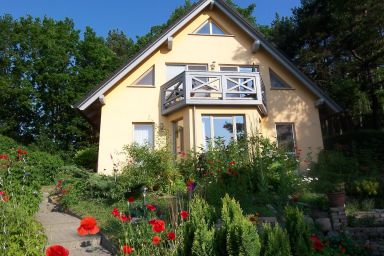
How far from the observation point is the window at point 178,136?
13.9 m

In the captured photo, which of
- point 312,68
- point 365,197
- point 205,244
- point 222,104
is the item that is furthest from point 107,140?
point 312,68

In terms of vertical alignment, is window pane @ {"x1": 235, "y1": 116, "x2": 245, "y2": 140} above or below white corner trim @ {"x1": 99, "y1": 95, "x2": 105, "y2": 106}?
below

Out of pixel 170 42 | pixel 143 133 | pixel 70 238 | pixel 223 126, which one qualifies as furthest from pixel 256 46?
pixel 70 238

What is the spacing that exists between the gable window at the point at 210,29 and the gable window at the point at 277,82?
118 inches

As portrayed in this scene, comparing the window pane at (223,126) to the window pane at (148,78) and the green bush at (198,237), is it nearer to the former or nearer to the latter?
the window pane at (148,78)

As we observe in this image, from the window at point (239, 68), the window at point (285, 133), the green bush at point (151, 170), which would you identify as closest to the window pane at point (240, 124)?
the window at point (285, 133)

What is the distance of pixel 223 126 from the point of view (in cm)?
1344

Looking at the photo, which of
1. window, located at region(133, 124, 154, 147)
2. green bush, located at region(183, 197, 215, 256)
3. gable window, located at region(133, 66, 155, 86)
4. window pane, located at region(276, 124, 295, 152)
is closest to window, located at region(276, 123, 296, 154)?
window pane, located at region(276, 124, 295, 152)

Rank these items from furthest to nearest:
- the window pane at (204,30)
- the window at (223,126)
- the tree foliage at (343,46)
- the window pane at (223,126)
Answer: the tree foliage at (343,46) → the window pane at (204,30) → the window pane at (223,126) → the window at (223,126)

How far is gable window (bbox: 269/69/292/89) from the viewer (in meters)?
15.7

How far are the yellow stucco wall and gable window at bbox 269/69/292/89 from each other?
0.19m

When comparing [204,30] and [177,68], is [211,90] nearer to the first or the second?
[177,68]

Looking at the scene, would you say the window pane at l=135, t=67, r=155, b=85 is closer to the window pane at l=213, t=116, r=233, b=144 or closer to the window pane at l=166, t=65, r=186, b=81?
the window pane at l=166, t=65, r=186, b=81

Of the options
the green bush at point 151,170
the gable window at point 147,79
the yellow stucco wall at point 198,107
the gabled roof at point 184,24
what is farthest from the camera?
the gable window at point 147,79
